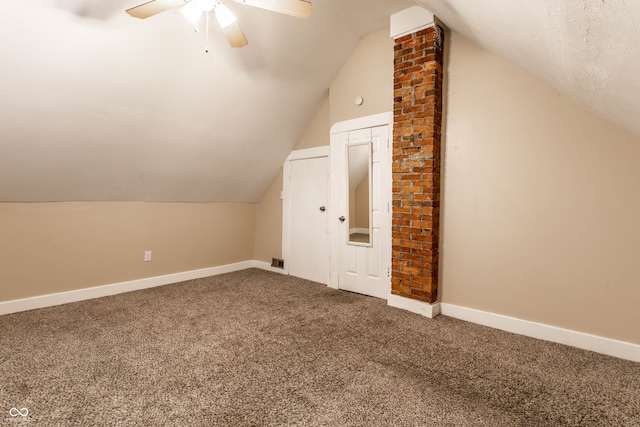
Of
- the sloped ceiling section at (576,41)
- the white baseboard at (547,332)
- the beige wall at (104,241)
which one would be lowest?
the white baseboard at (547,332)

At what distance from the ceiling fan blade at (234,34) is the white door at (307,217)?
2.13 metres

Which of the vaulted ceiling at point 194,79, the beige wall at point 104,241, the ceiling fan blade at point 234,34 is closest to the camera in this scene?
the vaulted ceiling at point 194,79

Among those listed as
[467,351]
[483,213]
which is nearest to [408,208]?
[483,213]

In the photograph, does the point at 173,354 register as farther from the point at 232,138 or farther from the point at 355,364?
the point at 232,138

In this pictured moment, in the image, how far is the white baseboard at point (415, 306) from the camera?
121 inches

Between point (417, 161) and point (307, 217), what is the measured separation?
193 cm

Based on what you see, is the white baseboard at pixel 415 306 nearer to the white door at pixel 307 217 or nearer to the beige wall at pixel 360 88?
the white door at pixel 307 217

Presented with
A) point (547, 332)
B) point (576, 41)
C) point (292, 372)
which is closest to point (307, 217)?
point (292, 372)

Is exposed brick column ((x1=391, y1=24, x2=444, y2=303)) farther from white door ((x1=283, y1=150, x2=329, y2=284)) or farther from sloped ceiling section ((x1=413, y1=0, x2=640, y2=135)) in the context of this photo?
white door ((x1=283, y1=150, x2=329, y2=284))

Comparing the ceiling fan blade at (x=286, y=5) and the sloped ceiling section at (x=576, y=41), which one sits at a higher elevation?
the ceiling fan blade at (x=286, y=5)

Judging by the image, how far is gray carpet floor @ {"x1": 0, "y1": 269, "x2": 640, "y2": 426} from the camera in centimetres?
165

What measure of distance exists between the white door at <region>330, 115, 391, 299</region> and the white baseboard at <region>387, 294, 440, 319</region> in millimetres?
192

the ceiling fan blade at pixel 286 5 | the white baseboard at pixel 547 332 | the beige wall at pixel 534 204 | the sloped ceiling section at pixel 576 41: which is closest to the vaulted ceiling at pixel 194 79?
the sloped ceiling section at pixel 576 41

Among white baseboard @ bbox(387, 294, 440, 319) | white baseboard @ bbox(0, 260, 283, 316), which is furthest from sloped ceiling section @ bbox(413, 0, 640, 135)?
white baseboard @ bbox(0, 260, 283, 316)
